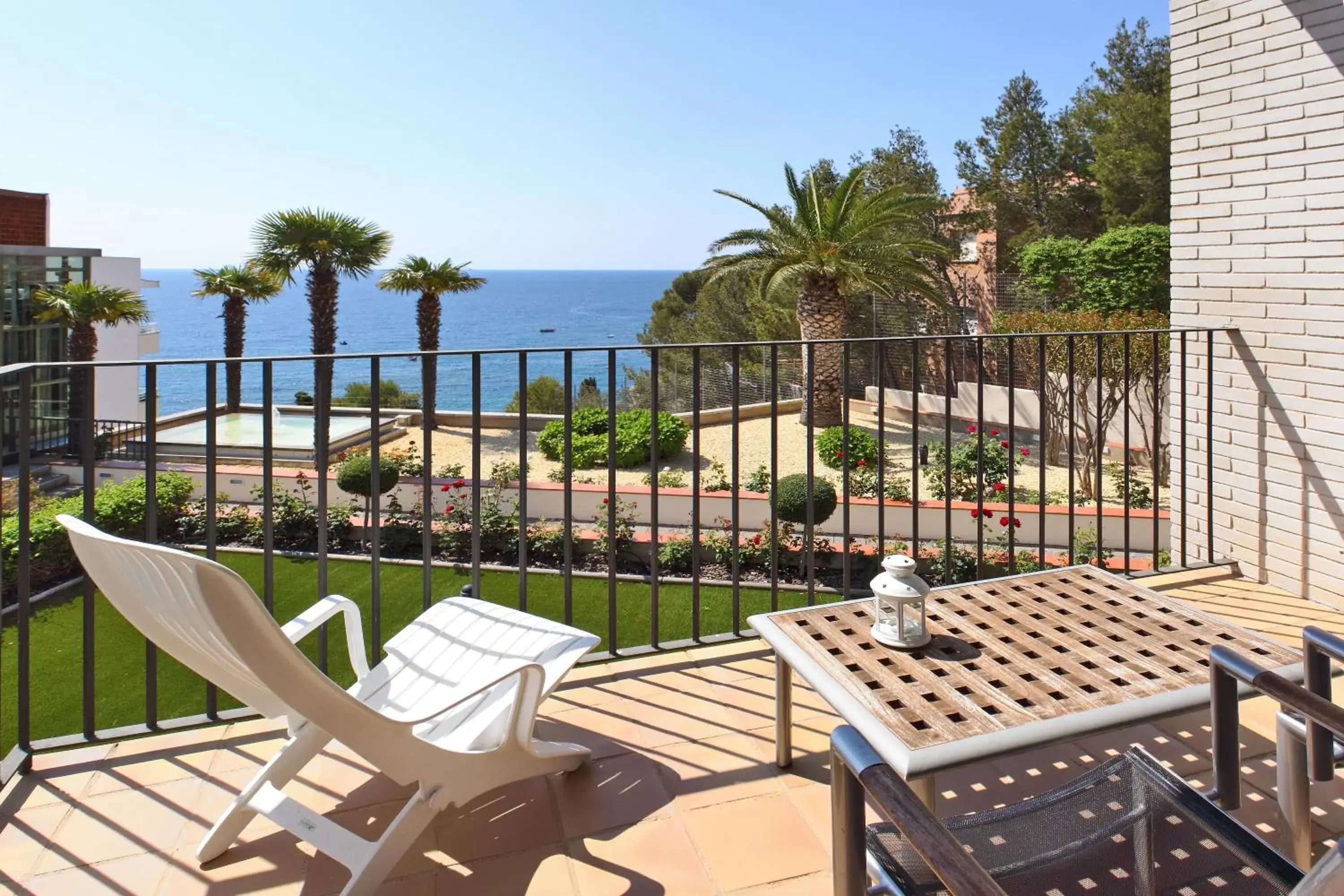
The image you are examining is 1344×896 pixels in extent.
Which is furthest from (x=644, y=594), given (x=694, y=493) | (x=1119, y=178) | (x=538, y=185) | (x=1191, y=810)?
(x=538, y=185)

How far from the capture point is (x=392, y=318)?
9331cm

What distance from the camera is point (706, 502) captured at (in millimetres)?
9898

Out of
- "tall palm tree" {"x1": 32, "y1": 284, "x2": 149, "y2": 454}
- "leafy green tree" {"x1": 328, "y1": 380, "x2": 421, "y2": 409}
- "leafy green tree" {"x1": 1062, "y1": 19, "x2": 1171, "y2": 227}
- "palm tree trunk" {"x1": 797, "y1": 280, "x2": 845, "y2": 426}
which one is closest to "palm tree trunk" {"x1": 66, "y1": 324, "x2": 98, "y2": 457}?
"tall palm tree" {"x1": 32, "y1": 284, "x2": 149, "y2": 454}

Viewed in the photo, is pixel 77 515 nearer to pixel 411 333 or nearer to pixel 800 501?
pixel 800 501

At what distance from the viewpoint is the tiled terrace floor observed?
167 centimetres

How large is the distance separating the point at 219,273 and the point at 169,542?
14769 mm

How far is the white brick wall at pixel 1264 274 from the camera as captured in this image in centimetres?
287

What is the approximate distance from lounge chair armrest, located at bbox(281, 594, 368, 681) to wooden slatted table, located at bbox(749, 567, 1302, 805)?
92cm

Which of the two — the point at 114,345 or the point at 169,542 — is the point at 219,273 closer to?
the point at 114,345

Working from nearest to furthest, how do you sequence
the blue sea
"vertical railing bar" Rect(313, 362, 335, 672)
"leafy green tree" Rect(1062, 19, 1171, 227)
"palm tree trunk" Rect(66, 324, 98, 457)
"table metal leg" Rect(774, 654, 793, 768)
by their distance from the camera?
"table metal leg" Rect(774, 654, 793, 768) → "vertical railing bar" Rect(313, 362, 335, 672) → "palm tree trunk" Rect(66, 324, 98, 457) → "leafy green tree" Rect(1062, 19, 1171, 227) → the blue sea

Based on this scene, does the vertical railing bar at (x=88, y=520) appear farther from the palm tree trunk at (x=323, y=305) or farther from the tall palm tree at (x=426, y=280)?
the palm tree trunk at (x=323, y=305)

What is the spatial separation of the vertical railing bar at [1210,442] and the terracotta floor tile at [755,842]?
2.43 meters

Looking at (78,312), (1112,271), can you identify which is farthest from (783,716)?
(1112,271)

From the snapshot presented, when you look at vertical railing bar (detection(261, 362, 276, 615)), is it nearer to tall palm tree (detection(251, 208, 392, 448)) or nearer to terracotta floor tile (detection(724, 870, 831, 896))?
terracotta floor tile (detection(724, 870, 831, 896))
